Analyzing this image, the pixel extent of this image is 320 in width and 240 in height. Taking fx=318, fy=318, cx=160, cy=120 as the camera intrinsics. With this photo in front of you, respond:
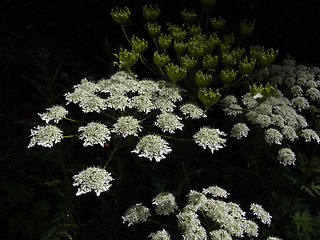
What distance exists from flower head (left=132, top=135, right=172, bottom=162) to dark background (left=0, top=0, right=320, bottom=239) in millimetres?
1164

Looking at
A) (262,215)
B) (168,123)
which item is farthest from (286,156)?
(168,123)

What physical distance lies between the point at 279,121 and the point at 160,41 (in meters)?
1.34

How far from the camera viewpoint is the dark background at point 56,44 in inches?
147

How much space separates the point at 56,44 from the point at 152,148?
2995mm

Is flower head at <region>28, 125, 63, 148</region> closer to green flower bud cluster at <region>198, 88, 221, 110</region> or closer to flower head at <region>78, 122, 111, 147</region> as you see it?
flower head at <region>78, 122, 111, 147</region>

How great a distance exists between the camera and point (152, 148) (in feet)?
8.27

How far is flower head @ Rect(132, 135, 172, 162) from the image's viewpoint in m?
2.50

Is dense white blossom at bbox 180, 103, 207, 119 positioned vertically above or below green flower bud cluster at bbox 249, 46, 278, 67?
below

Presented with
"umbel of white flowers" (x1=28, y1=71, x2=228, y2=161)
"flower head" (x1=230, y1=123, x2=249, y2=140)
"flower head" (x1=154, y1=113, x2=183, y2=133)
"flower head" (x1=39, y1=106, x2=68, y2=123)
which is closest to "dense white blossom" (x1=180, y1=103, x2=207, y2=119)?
"umbel of white flowers" (x1=28, y1=71, x2=228, y2=161)

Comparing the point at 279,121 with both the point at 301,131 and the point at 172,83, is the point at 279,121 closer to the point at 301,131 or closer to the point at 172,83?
the point at 301,131

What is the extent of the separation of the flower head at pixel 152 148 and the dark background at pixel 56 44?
3.82ft

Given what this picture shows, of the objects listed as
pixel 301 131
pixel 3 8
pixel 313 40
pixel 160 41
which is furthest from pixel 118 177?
pixel 3 8

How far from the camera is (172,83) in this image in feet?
9.84

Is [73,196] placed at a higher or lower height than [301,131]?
lower
